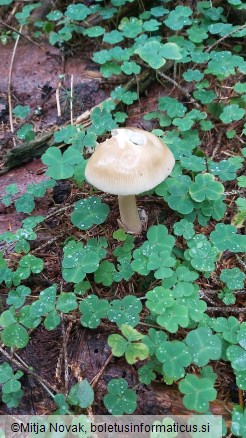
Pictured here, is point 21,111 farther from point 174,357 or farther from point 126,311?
point 174,357

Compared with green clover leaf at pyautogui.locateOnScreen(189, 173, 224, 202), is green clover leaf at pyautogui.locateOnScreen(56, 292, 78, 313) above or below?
below

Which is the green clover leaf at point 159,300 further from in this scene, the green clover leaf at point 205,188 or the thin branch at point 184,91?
the thin branch at point 184,91

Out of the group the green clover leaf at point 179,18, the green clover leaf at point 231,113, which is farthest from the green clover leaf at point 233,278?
the green clover leaf at point 179,18

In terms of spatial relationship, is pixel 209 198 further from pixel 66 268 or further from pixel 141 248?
pixel 66 268

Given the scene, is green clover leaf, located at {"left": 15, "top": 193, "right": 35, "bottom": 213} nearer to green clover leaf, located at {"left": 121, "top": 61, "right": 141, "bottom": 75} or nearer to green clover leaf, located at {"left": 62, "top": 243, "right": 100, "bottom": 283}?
green clover leaf, located at {"left": 62, "top": 243, "right": 100, "bottom": 283}

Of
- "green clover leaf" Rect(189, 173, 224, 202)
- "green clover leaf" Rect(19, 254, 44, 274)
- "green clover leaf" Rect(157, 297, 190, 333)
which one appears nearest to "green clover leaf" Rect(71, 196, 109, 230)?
"green clover leaf" Rect(19, 254, 44, 274)

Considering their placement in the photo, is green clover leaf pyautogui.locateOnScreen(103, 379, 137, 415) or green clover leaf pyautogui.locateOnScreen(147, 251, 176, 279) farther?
A: green clover leaf pyautogui.locateOnScreen(147, 251, 176, 279)

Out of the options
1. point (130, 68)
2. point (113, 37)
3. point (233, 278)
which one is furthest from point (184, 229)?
point (113, 37)

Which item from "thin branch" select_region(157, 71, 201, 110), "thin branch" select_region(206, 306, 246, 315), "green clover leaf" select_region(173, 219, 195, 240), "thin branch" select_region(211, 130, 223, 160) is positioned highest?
"thin branch" select_region(157, 71, 201, 110)

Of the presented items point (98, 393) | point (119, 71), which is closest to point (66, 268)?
point (98, 393)
